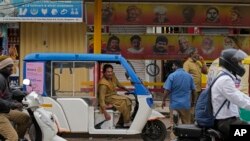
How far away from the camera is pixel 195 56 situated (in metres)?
12.5

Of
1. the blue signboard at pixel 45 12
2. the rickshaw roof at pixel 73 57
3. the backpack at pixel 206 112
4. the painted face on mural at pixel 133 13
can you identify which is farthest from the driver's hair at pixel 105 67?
the blue signboard at pixel 45 12

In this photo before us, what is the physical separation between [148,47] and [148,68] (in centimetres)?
231

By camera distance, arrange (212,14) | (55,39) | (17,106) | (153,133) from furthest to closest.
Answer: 1. (55,39)
2. (212,14)
3. (153,133)
4. (17,106)

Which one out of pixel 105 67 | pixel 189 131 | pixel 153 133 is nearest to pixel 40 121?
pixel 189 131

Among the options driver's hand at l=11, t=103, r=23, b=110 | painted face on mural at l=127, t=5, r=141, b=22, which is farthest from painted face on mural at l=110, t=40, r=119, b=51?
driver's hand at l=11, t=103, r=23, b=110

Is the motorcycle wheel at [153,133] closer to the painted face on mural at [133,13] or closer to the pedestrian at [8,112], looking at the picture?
the pedestrian at [8,112]

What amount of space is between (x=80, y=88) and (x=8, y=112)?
3.31 m

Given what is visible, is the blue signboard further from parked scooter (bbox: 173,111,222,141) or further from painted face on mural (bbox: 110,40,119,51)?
parked scooter (bbox: 173,111,222,141)

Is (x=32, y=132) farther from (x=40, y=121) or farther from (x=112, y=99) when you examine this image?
(x=112, y=99)

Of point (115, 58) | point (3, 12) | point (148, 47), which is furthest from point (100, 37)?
point (3, 12)

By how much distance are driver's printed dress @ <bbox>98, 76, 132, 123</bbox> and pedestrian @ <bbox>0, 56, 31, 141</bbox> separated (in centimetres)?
261

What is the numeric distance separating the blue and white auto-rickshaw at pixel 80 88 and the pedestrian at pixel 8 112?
7.85 ft

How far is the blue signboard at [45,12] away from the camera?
A: 1869 cm

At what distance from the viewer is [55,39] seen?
1869cm
